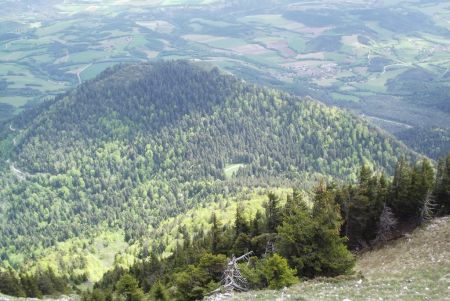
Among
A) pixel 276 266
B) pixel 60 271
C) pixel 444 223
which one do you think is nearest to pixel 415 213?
pixel 444 223

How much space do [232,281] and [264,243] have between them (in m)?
27.3

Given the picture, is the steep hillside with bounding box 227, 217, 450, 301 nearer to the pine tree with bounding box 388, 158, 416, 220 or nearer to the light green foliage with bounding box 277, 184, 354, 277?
the light green foliage with bounding box 277, 184, 354, 277

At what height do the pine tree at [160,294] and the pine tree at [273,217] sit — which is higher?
the pine tree at [273,217]

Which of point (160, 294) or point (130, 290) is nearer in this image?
point (160, 294)

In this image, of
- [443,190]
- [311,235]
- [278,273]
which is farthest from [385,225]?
[278,273]

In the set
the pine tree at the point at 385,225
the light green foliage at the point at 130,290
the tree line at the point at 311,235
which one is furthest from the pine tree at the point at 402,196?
the light green foliage at the point at 130,290

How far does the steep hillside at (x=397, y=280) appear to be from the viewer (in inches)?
2232

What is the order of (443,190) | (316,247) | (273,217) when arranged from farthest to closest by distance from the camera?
(273,217)
(443,190)
(316,247)

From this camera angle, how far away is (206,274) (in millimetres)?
74062

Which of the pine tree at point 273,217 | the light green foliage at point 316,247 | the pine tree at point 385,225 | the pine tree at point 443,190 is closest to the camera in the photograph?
the light green foliage at point 316,247

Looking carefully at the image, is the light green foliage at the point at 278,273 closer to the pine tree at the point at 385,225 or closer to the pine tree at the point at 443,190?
the pine tree at the point at 385,225

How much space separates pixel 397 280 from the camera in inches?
2456

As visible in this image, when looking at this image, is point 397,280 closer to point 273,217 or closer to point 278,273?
point 278,273

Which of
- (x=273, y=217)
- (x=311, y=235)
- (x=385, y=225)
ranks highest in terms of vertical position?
(x=311, y=235)
